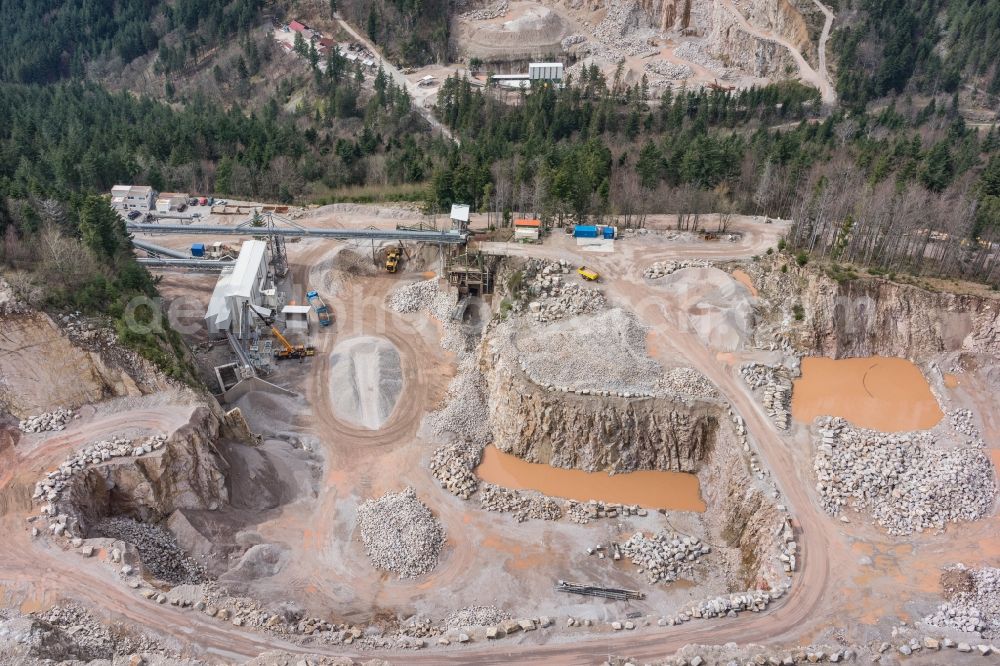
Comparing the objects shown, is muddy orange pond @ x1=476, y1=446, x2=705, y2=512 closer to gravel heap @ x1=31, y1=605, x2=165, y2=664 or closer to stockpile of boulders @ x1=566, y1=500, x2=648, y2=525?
stockpile of boulders @ x1=566, y1=500, x2=648, y2=525

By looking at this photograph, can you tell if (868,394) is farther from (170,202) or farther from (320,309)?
(170,202)

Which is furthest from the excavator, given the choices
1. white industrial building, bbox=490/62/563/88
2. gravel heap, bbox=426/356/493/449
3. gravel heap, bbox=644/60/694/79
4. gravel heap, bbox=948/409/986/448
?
gravel heap, bbox=644/60/694/79

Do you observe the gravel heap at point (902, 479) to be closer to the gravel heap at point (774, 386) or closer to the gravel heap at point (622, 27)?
the gravel heap at point (774, 386)

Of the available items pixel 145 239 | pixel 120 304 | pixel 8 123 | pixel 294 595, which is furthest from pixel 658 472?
pixel 8 123

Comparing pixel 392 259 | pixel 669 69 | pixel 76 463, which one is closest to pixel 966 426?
pixel 392 259

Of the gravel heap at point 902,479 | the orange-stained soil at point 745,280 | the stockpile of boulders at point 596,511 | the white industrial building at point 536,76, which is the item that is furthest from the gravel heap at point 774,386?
the white industrial building at point 536,76

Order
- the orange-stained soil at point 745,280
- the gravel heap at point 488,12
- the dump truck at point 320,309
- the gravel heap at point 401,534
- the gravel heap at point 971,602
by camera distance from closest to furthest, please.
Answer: the gravel heap at point 971,602 → the gravel heap at point 401,534 → the orange-stained soil at point 745,280 → the dump truck at point 320,309 → the gravel heap at point 488,12

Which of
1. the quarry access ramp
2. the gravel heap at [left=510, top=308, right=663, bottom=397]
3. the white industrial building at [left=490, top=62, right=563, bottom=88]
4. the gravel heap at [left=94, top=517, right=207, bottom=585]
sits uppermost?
the white industrial building at [left=490, top=62, right=563, bottom=88]
